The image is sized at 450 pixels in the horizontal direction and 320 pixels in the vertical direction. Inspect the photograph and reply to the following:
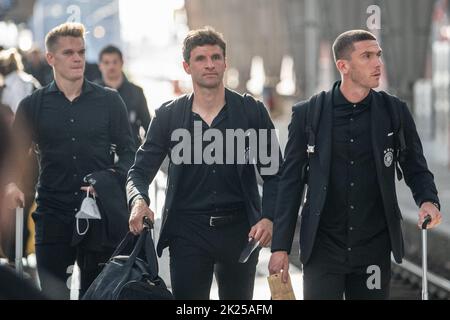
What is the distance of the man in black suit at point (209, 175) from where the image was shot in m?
6.22

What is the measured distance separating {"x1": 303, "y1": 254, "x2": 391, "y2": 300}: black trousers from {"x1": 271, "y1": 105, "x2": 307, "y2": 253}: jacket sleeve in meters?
0.16

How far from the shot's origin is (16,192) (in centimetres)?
712

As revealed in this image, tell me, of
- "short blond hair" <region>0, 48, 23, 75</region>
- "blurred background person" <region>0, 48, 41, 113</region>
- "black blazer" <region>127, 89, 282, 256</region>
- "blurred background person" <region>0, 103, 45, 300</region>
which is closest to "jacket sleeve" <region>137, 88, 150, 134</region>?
"blurred background person" <region>0, 48, 41, 113</region>

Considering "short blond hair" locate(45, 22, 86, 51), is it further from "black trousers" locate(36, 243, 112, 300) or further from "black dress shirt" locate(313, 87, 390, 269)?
"black dress shirt" locate(313, 87, 390, 269)

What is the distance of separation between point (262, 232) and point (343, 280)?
0.42 metres

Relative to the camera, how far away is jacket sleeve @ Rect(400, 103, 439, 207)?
5.96 m

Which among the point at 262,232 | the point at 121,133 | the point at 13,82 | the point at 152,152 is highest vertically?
the point at 13,82

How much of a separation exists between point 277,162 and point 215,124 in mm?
355

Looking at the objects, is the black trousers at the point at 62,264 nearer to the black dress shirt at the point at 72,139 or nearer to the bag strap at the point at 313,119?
the black dress shirt at the point at 72,139

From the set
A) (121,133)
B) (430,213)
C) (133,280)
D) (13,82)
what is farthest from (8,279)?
(13,82)

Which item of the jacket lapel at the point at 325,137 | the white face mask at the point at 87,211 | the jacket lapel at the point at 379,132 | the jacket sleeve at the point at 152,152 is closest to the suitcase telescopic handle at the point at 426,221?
the jacket lapel at the point at 379,132

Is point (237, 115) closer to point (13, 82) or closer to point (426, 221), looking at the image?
point (426, 221)

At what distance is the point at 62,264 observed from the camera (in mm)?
7020
